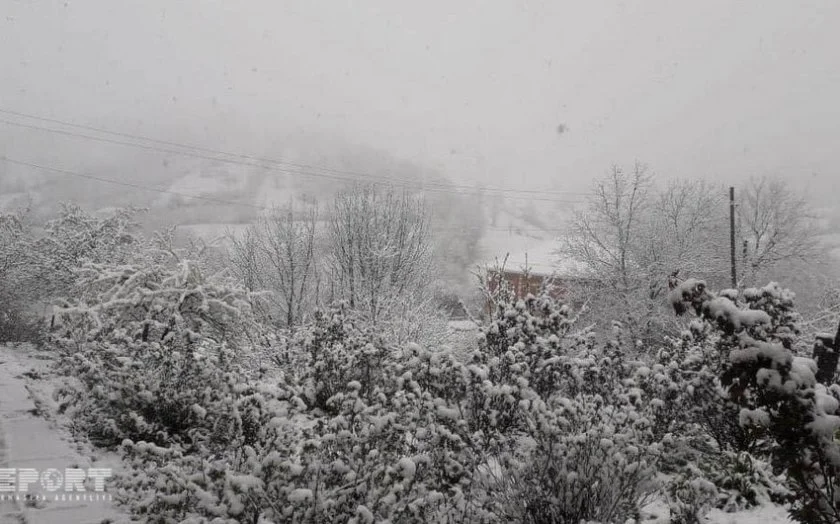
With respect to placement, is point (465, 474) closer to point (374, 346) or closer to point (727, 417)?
point (374, 346)

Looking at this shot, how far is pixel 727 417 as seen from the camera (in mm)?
5844

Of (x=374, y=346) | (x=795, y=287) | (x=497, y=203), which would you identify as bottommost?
(x=795, y=287)

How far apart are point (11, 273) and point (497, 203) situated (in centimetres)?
5584

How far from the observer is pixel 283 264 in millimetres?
15852

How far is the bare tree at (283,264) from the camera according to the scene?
15.9 m

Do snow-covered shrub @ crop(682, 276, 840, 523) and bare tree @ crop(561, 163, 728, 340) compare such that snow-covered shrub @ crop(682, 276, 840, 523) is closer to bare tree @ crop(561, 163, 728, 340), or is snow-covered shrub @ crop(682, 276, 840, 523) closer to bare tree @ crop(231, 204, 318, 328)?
bare tree @ crop(231, 204, 318, 328)

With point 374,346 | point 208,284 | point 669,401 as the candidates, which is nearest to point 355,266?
point 208,284

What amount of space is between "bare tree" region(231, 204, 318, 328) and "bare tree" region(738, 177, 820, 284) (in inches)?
736

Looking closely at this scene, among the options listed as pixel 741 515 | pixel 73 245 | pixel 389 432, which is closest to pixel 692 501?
pixel 741 515

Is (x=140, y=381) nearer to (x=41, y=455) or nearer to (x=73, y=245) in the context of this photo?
(x=41, y=455)

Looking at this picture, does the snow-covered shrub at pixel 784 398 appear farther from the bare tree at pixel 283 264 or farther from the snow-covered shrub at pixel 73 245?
the snow-covered shrub at pixel 73 245

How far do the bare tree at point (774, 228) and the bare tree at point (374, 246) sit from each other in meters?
15.4

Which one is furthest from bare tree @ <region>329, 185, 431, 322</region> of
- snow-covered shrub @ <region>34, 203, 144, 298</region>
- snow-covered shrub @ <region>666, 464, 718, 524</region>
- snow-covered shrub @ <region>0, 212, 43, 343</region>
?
snow-covered shrub @ <region>666, 464, 718, 524</region>

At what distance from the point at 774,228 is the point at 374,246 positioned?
19.9 m
